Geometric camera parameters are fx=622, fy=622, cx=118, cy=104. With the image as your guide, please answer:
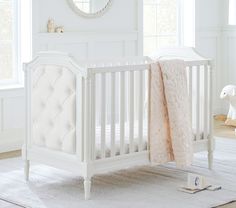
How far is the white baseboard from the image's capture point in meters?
4.85

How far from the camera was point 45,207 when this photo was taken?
333 cm

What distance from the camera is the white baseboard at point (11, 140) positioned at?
4852 mm

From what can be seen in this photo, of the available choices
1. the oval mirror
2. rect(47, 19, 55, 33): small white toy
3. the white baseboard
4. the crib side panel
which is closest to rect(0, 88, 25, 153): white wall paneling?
the white baseboard

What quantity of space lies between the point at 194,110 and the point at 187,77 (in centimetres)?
23

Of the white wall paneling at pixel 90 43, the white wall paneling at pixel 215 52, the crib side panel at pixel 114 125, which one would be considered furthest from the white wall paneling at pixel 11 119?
the white wall paneling at pixel 215 52

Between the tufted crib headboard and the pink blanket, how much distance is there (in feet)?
1.81

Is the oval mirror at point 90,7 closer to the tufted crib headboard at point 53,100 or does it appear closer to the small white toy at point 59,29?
the small white toy at point 59,29

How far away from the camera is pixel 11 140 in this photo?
16.1 ft

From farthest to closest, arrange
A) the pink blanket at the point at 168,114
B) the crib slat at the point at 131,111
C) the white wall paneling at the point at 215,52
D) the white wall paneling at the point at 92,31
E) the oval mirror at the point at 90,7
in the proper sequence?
the white wall paneling at the point at 215,52 < the oval mirror at the point at 90,7 < the white wall paneling at the point at 92,31 < the pink blanket at the point at 168,114 < the crib slat at the point at 131,111

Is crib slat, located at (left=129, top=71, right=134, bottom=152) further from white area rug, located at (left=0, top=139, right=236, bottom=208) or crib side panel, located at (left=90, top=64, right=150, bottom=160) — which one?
white area rug, located at (left=0, top=139, right=236, bottom=208)

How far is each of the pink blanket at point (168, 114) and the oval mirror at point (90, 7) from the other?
5.03ft

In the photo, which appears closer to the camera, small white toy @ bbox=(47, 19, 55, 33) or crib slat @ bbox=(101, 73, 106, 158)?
crib slat @ bbox=(101, 73, 106, 158)

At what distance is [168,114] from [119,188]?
56cm

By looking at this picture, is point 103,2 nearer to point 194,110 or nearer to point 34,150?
point 194,110
